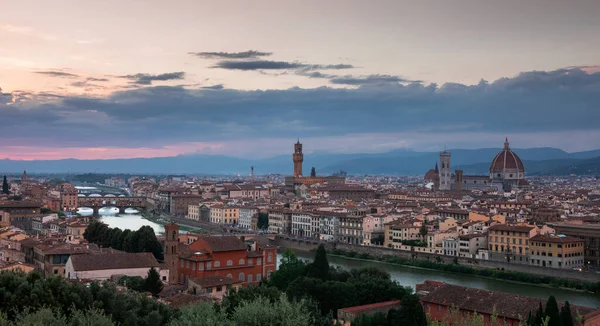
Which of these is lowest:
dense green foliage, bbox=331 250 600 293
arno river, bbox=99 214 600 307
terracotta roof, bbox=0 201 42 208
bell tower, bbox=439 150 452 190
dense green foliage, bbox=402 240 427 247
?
arno river, bbox=99 214 600 307

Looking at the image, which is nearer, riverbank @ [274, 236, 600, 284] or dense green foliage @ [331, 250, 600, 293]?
dense green foliage @ [331, 250, 600, 293]

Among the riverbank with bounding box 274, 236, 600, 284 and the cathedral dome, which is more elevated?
the cathedral dome

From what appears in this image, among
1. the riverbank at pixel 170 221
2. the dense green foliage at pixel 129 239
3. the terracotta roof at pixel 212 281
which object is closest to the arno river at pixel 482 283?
the terracotta roof at pixel 212 281

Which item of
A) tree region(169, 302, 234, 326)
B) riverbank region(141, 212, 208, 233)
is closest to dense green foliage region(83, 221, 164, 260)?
tree region(169, 302, 234, 326)

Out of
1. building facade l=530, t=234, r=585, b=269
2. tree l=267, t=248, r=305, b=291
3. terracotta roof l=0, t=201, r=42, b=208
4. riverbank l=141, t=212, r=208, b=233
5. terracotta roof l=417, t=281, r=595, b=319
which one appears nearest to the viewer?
terracotta roof l=417, t=281, r=595, b=319

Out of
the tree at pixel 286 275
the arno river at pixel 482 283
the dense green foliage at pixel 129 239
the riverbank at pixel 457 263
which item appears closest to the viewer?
the tree at pixel 286 275

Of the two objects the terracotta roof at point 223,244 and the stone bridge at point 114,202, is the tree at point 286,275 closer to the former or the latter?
the terracotta roof at point 223,244

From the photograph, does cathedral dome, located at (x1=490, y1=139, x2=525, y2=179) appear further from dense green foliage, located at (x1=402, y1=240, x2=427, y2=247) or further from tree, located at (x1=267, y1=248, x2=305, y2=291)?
tree, located at (x1=267, y1=248, x2=305, y2=291)
